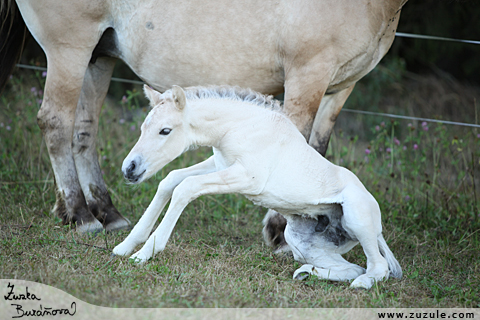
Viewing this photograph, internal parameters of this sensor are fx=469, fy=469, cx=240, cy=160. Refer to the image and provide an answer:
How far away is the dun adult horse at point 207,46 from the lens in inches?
136

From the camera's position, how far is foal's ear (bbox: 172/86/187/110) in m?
2.69

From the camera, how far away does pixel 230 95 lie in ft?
9.96

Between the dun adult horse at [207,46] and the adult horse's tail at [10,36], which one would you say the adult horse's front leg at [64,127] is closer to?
the dun adult horse at [207,46]

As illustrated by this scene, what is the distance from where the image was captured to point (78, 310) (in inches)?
87.7

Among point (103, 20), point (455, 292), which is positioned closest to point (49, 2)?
point (103, 20)

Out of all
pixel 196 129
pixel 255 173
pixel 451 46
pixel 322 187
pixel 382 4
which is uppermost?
pixel 382 4

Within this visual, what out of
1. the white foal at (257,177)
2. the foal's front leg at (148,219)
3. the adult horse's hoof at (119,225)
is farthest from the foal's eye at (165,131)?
the adult horse's hoof at (119,225)

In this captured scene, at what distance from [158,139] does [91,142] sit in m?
1.76

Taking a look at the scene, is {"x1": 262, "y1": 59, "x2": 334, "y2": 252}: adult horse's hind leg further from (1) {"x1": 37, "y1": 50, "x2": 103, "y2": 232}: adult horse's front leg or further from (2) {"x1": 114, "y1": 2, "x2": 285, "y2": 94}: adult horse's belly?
(1) {"x1": 37, "y1": 50, "x2": 103, "y2": 232}: adult horse's front leg

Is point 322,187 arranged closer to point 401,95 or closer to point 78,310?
point 78,310

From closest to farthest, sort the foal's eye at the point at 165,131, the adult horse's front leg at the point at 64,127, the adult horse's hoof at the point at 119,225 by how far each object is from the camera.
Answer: the foal's eye at the point at 165,131 → the adult horse's front leg at the point at 64,127 → the adult horse's hoof at the point at 119,225

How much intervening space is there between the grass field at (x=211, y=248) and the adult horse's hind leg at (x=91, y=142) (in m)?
0.35

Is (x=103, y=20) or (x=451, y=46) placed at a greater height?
(x=103, y=20)

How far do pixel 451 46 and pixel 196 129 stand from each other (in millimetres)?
7045
